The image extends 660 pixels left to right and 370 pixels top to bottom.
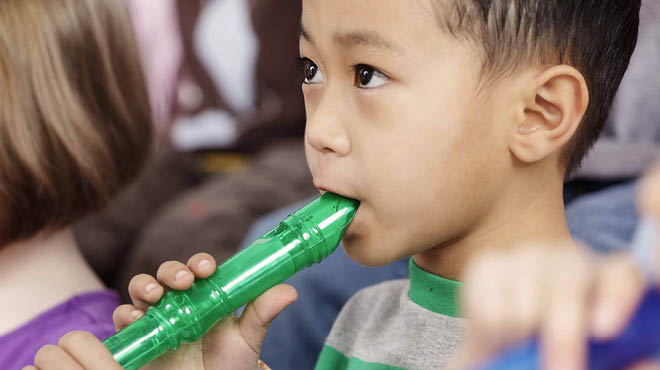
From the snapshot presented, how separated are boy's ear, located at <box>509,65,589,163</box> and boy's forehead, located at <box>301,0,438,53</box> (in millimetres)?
103

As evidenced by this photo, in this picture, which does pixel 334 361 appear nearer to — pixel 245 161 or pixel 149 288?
pixel 149 288

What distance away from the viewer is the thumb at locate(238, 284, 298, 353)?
0.67 metres

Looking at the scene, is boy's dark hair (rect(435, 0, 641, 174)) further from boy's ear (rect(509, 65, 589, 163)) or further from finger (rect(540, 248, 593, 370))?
finger (rect(540, 248, 593, 370))

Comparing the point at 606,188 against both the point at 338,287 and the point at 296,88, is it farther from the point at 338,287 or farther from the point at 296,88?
the point at 296,88

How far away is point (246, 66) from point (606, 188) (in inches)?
42.3

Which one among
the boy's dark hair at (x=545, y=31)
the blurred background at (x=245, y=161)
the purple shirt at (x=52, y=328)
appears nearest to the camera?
the boy's dark hair at (x=545, y=31)

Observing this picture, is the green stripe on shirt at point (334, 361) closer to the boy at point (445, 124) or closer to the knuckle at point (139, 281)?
the boy at point (445, 124)

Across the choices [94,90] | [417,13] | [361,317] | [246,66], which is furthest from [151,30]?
[417,13]

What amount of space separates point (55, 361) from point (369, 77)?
0.34m

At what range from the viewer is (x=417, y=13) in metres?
0.61

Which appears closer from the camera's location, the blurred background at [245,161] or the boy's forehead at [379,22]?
the boy's forehead at [379,22]

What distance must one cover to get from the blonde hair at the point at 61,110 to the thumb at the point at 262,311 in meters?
0.38

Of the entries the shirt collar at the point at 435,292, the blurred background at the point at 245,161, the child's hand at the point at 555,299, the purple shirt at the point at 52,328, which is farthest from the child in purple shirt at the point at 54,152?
the child's hand at the point at 555,299

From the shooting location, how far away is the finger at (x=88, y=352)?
62 cm
